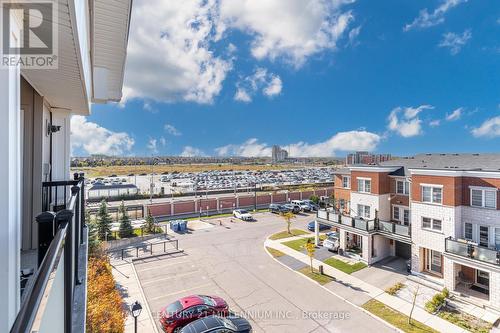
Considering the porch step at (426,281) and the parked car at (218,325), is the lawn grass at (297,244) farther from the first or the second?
the parked car at (218,325)

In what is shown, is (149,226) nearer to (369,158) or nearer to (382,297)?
(382,297)

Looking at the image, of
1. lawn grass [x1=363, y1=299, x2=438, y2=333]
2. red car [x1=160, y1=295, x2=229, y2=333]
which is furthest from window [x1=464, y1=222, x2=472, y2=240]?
red car [x1=160, y1=295, x2=229, y2=333]

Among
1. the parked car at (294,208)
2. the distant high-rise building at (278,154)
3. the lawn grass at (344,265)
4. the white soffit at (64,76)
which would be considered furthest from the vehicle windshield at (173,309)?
the distant high-rise building at (278,154)

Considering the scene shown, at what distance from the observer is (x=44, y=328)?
1.22 metres

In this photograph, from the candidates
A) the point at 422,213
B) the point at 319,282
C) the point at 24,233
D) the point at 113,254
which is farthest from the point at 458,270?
the point at 113,254

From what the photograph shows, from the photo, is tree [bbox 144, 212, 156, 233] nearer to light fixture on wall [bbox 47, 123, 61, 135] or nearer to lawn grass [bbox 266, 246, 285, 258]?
lawn grass [bbox 266, 246, 285, 258]

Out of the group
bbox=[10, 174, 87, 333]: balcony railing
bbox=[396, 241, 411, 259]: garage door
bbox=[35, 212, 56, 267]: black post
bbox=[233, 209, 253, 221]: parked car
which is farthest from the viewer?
bbox=[233, 209, 253, 221]: parked car

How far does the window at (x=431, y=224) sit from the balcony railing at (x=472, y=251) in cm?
94

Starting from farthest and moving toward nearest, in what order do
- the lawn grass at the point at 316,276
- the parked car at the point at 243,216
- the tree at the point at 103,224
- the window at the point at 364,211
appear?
the parked car at the point at 243,216, the tree at the point at 103,224, the window at the point at 364,211, the lawn grass at the point at 316,276

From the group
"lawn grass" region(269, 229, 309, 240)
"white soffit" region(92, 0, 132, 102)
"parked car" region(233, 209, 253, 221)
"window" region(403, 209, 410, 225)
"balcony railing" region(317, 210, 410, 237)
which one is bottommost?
"lawn grass" region(269, 229, 309, 240)

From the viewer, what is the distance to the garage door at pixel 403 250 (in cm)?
1748

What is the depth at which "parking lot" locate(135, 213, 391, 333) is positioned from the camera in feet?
36.4

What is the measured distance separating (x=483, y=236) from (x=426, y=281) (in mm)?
3507

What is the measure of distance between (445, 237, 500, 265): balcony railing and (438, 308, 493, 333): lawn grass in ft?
8.56
